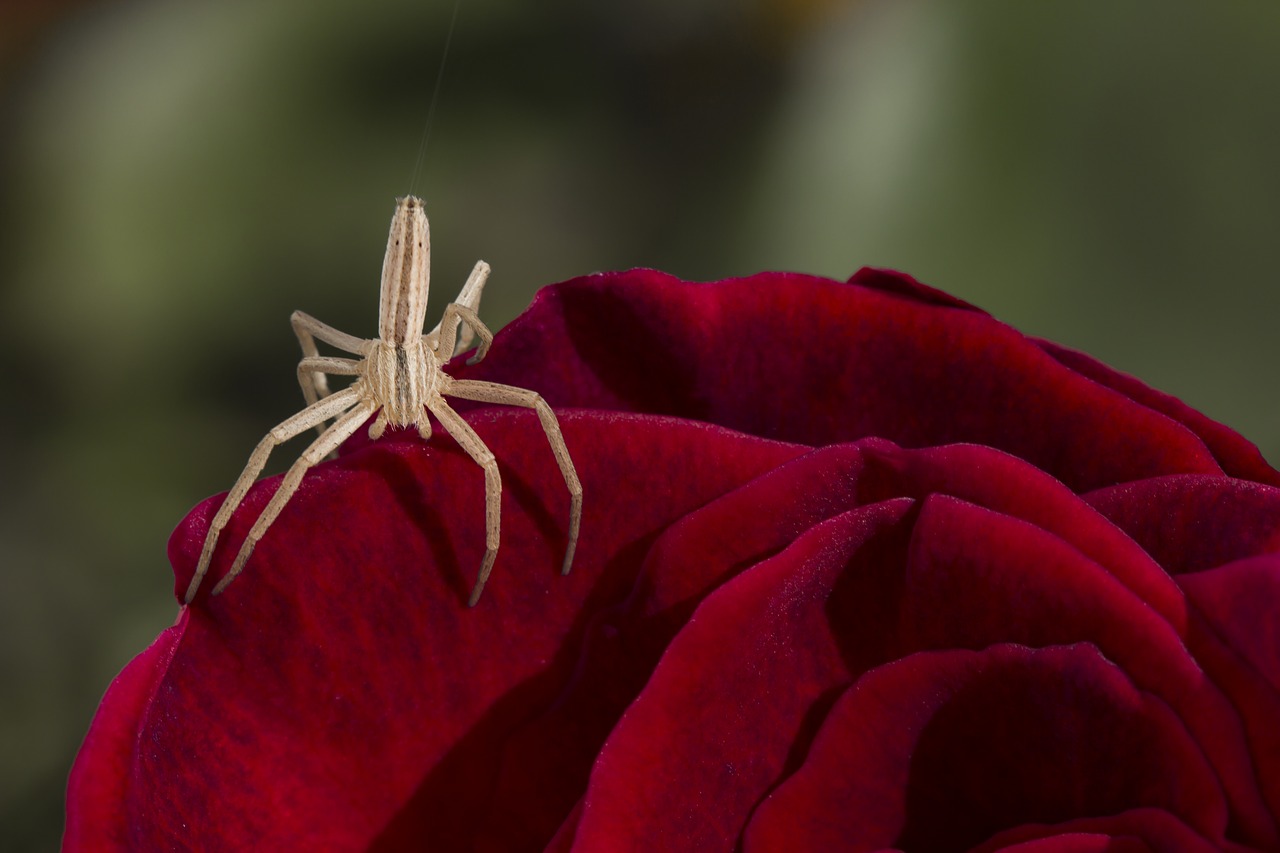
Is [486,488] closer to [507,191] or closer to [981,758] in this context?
[981,758]

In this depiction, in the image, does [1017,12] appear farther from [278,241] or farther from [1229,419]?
[278,241]

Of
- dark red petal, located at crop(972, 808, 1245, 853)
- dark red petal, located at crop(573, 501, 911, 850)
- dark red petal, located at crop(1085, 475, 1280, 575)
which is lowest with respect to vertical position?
dark red petal, located at crop(972, 808, 1245, 853)

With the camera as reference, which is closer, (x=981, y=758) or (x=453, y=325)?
(x=981, y=758)

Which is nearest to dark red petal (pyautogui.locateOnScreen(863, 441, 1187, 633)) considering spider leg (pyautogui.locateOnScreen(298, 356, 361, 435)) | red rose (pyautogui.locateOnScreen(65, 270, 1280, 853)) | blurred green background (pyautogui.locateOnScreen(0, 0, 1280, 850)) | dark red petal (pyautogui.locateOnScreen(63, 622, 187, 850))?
red rose (pyautogui.locateOnScreen(65, 270, 1280, 853))

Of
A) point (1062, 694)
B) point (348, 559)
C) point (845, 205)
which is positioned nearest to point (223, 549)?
point (348, 559)

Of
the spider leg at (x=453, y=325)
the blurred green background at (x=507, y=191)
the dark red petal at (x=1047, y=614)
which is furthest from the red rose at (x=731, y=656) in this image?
the blurred green background at (x=507, y=191)

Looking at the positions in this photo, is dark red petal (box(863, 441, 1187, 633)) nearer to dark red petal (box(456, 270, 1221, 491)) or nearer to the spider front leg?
dark red petal (box(456, 270, 1221, 491))

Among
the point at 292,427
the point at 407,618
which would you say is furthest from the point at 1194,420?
the point at 292,427
